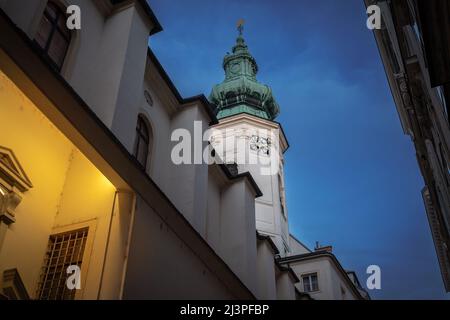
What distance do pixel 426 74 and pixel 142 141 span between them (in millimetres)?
6968

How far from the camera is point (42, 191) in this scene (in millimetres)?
10547

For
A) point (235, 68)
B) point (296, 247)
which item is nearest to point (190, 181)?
point (296, 247)

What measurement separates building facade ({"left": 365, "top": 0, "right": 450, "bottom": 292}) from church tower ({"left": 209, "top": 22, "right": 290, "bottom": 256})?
12833 millimetres

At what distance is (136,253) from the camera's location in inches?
352

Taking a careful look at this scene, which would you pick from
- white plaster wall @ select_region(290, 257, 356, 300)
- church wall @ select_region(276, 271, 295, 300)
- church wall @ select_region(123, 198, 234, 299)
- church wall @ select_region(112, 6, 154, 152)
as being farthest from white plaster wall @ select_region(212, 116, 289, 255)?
church wall @ select_region(112, 6, 154, 152)

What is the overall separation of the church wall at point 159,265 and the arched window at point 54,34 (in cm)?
355

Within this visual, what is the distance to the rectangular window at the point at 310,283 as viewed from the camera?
90.7 ft

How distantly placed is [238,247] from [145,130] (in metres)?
5.27

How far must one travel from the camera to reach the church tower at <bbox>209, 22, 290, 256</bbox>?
30734mm

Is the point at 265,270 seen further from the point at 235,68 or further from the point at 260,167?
the point at 235,68

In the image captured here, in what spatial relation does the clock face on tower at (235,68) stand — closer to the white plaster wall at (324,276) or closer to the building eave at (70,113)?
the white plaster wall at (324,276)

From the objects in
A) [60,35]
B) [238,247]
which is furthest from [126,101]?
[238,247]

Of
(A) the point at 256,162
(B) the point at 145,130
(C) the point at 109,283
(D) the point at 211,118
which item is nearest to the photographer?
(C) the point at 109,283

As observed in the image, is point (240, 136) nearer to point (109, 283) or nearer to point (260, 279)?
point (260, 279)
